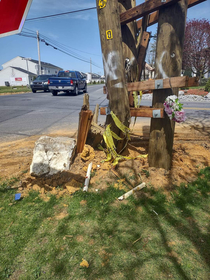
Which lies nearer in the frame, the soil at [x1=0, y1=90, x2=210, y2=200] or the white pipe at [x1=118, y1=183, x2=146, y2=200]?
the white pipe at [x1=118, y1=183, x2=146, y2=200]

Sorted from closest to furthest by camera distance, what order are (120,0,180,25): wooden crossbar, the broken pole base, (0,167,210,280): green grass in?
(0,167,210,280): green grass
(120,0,180,25): wooden crossbar
the broken pole base

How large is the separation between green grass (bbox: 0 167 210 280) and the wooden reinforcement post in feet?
2.74

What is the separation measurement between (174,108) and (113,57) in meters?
1.15

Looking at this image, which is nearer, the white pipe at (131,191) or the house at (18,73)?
the white pipe at (131,191)

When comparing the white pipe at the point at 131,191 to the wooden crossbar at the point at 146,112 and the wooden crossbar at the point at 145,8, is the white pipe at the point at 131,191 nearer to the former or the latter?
the wooden crossbar at the point at 146,112

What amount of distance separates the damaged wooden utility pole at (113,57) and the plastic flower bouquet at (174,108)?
0.63m

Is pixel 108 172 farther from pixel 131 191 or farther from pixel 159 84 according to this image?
pixel 159 84

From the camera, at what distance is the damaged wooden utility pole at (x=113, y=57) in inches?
112

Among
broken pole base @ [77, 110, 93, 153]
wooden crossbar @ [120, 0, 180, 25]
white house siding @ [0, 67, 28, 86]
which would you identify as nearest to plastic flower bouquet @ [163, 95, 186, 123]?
wooden crossbar @ [120, 0, 180, 25]

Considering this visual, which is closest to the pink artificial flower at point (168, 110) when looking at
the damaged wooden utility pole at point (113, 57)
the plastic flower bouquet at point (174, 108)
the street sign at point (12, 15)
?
the plastic flower bouquet at point (174, 108)

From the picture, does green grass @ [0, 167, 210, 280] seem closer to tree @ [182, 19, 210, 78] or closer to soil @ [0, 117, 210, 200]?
soil @ [0, 117, 210, 200]

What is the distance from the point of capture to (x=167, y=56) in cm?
290

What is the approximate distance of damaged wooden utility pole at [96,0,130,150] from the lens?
2838 millimetres

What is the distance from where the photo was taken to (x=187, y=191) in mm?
3062
